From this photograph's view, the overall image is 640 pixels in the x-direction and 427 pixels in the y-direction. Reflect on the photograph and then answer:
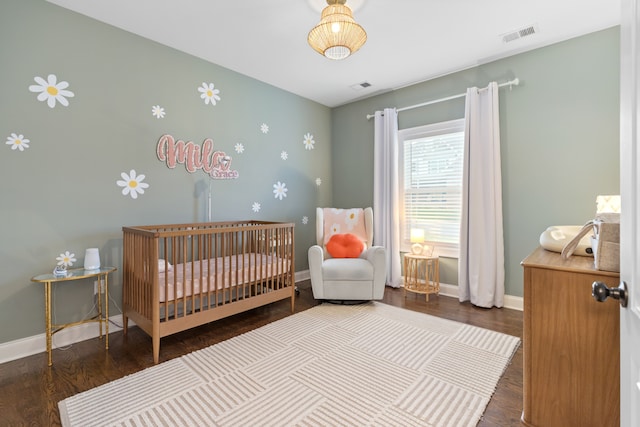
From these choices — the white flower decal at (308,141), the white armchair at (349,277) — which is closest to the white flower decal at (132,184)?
the white armchair at (349,277)

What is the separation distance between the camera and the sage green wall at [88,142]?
6.74 ft

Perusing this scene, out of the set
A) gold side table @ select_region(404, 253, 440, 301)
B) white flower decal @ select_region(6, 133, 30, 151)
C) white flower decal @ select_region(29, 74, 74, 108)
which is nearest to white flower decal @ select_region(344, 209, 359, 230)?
gold side table @ select_region(404, 253, 440, 301)

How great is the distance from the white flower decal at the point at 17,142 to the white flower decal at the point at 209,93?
1421 millimetres

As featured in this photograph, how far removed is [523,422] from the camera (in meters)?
1.42

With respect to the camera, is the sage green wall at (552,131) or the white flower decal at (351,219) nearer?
the sage green wall at (552,131)

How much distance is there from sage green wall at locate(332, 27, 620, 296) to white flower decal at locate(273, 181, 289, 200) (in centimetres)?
203

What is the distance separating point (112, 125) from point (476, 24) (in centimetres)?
306

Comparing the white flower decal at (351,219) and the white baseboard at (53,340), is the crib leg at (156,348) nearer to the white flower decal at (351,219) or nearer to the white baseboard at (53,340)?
the white baseboard at (53,340)

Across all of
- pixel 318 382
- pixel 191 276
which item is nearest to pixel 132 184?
pixel 191 276

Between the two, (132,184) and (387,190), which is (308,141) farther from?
(132,184)

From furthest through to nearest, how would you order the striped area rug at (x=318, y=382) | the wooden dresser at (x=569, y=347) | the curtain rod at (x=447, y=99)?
the curtain rod at (x=447, y=99) < the striped area rug at (x=318, y=382) < the wooden dresser at (x=569, y=347)

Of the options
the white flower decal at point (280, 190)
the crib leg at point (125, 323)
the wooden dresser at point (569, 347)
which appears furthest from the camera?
the white flower decal at point (280, 190)

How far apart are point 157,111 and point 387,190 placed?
2596 millimetres

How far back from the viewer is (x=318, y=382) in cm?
178
